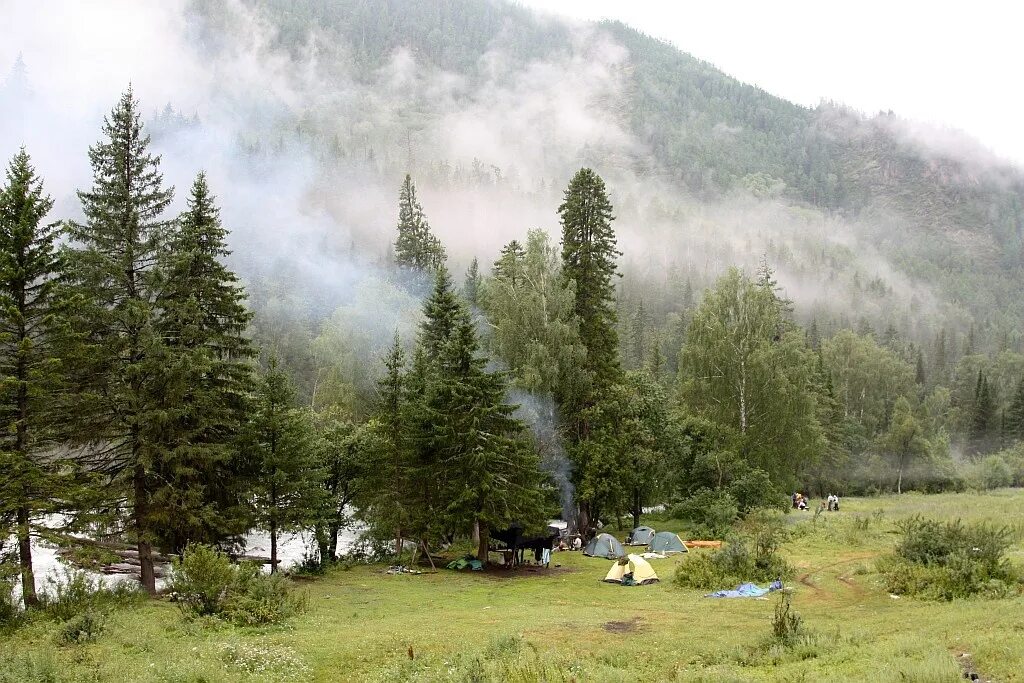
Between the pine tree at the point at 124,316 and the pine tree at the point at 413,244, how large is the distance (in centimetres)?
6777

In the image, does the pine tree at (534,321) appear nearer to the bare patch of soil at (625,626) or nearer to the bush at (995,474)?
the bare patch of soil at (625,626)

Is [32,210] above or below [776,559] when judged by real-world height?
above

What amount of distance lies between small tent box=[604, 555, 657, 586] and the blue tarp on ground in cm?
459

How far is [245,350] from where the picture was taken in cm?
3209

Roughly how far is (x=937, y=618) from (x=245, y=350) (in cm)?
2754

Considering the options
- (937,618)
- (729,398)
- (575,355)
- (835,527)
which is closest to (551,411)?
(575,355)

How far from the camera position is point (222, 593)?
23.2 m

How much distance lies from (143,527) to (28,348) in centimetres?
834

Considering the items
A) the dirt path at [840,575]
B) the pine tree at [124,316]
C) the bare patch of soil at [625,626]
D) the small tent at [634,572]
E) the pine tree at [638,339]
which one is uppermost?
the pine tree at [638,339]

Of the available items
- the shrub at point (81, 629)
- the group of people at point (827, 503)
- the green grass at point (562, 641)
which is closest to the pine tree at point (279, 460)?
the green grass at point (562, 641)

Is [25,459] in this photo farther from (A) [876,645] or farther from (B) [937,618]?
(B) [937,618]

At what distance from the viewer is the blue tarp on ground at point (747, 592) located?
87.5ft

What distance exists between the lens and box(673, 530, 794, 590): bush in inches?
1145

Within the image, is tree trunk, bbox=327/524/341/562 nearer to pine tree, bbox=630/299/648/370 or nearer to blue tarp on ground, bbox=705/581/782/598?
blue tarp on ground, bbox=705/581/782/598
